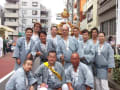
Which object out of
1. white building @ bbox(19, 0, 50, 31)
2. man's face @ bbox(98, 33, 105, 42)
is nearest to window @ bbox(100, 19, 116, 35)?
man's face @ bbox(98, 33, 105, 42)

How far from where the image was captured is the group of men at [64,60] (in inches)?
187

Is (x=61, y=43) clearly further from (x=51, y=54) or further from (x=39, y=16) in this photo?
(x=39, y=16)

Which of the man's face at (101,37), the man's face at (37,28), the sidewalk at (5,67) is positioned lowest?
the sidewalk at (5,67)

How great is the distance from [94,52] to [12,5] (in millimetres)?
58050

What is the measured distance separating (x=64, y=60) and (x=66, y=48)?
0.30 metres

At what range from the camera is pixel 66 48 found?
5.80 m

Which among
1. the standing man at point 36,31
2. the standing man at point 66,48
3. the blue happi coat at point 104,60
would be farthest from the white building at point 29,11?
the blue happi coat at point 104,60

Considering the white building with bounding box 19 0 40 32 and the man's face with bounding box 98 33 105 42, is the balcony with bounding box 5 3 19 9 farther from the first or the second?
the man's face with bounding box 98 33 105 42

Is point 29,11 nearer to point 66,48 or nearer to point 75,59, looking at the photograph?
point 66,48

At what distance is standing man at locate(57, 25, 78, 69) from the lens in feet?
18.9

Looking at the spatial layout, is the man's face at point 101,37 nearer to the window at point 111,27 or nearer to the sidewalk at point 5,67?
the sidewalk at point 5,67

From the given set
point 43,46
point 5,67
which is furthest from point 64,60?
point 5,67

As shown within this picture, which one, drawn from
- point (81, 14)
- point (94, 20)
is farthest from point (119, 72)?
point (81, 14)

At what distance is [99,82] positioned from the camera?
6.05m
